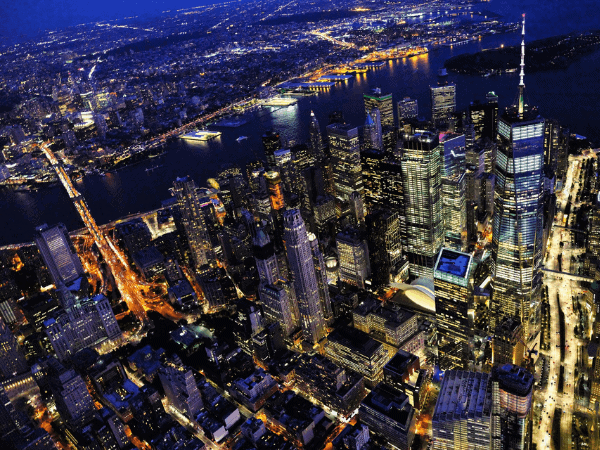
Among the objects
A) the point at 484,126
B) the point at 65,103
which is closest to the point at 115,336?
the point at 484,126

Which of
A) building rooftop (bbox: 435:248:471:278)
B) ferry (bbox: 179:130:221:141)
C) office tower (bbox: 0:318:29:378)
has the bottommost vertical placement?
office tower (bbox: 0:318:29:378)

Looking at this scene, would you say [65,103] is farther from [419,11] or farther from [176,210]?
[419,11]

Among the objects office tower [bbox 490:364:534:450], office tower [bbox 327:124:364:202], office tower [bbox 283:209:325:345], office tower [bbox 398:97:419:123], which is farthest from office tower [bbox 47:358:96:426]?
office tower [bbox 398:97:419:123]

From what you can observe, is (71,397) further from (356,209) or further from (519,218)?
(519,218)

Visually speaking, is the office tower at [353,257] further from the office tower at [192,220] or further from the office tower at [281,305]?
the office tower at [192,220]

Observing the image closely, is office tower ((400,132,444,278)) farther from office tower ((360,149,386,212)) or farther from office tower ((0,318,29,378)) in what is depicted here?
office tower ((0,318,29,378))

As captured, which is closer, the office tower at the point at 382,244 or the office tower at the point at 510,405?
the office tower at the point at 510,405

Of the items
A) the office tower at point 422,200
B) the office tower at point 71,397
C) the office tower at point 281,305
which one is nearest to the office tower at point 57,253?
the office tower at point 71,397
